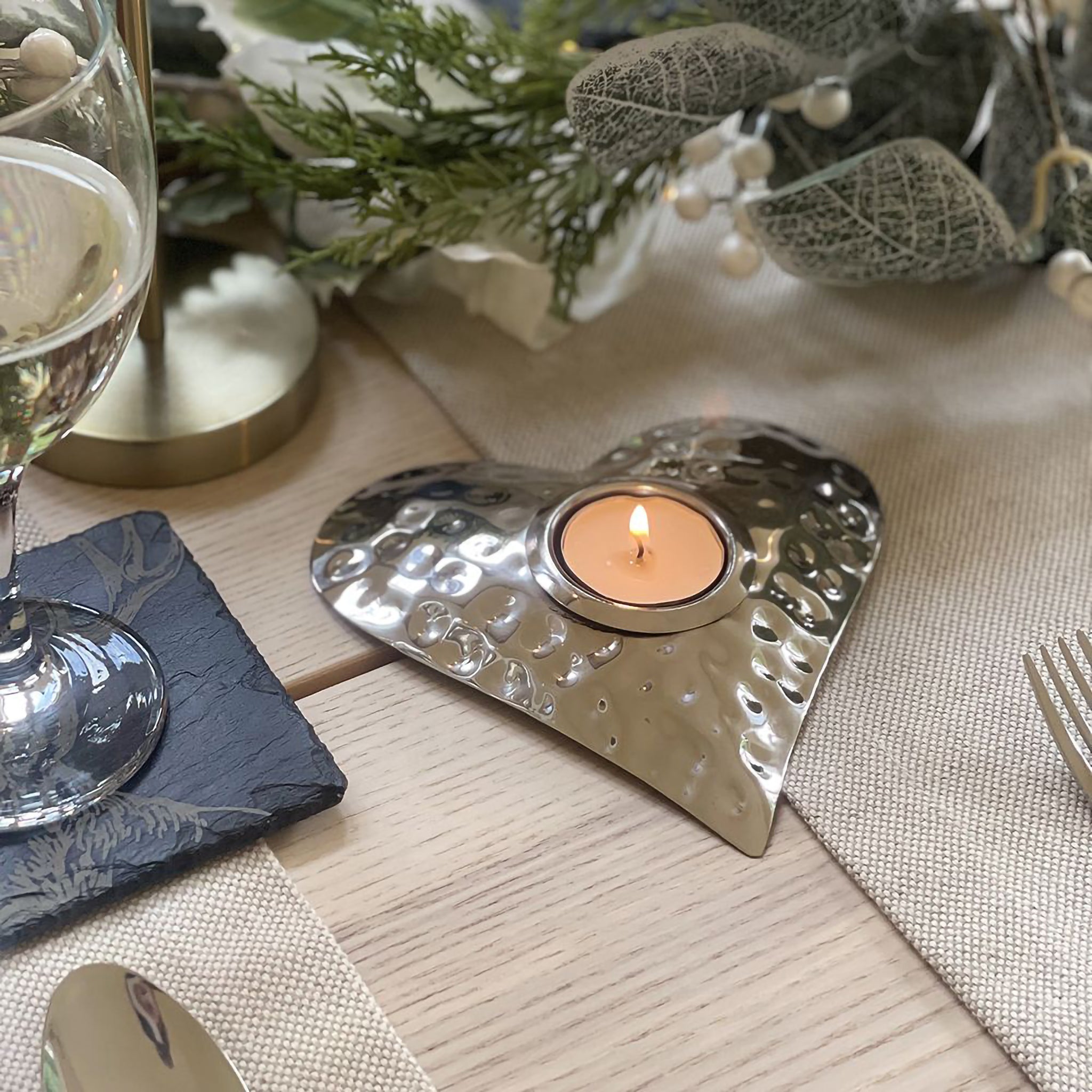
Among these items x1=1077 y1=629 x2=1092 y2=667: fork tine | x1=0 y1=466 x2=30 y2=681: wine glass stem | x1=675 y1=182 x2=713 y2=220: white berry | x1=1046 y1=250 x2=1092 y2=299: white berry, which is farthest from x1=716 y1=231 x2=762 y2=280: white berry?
x1=0 y1=466 x2=30 y2=681: wine glass stem

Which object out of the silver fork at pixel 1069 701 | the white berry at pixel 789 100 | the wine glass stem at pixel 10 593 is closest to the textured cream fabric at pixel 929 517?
the silver fork at pixel 1069 701

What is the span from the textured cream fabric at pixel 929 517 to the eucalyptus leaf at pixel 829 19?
0.15 metres

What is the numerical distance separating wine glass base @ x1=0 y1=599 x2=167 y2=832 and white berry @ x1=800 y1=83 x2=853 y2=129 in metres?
0.37

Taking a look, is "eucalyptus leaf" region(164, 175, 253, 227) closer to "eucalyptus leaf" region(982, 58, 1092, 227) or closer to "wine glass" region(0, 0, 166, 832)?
"wine glass" region(0, 0, 166, 832)

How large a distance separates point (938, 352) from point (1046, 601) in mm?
175

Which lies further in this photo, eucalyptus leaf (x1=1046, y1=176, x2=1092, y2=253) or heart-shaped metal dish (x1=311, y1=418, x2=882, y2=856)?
eucalyptus leaf (x1=1046, y1=176, x2=1092, y2=253)

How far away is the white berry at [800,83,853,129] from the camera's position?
58 centimetres

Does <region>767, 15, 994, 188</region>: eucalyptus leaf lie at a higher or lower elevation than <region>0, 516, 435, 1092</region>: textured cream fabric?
higher

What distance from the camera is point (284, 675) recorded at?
0.48 metres

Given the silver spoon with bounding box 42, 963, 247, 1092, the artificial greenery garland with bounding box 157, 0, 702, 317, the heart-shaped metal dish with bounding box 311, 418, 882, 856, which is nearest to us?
the silver spoon with bounding box 42, 963, 247, 1092

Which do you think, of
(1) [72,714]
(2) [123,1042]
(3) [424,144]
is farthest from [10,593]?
(3) [424,144]

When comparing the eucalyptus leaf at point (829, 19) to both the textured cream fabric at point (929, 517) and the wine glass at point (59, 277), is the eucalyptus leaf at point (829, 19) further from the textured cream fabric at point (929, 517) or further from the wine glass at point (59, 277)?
the wine glass at point (59, 277)

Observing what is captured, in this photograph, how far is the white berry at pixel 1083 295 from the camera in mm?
578

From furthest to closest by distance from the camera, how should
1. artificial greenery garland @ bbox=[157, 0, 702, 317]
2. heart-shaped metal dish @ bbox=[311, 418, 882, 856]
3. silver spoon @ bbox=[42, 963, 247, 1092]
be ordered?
artificial greenery garland @ bbox=[157, 0, 702, 317], heart-shaped metal dish @ bbox=[311, 418, 882, 856], silver spoon @ bbox=[42, 963, 247, 1092]
